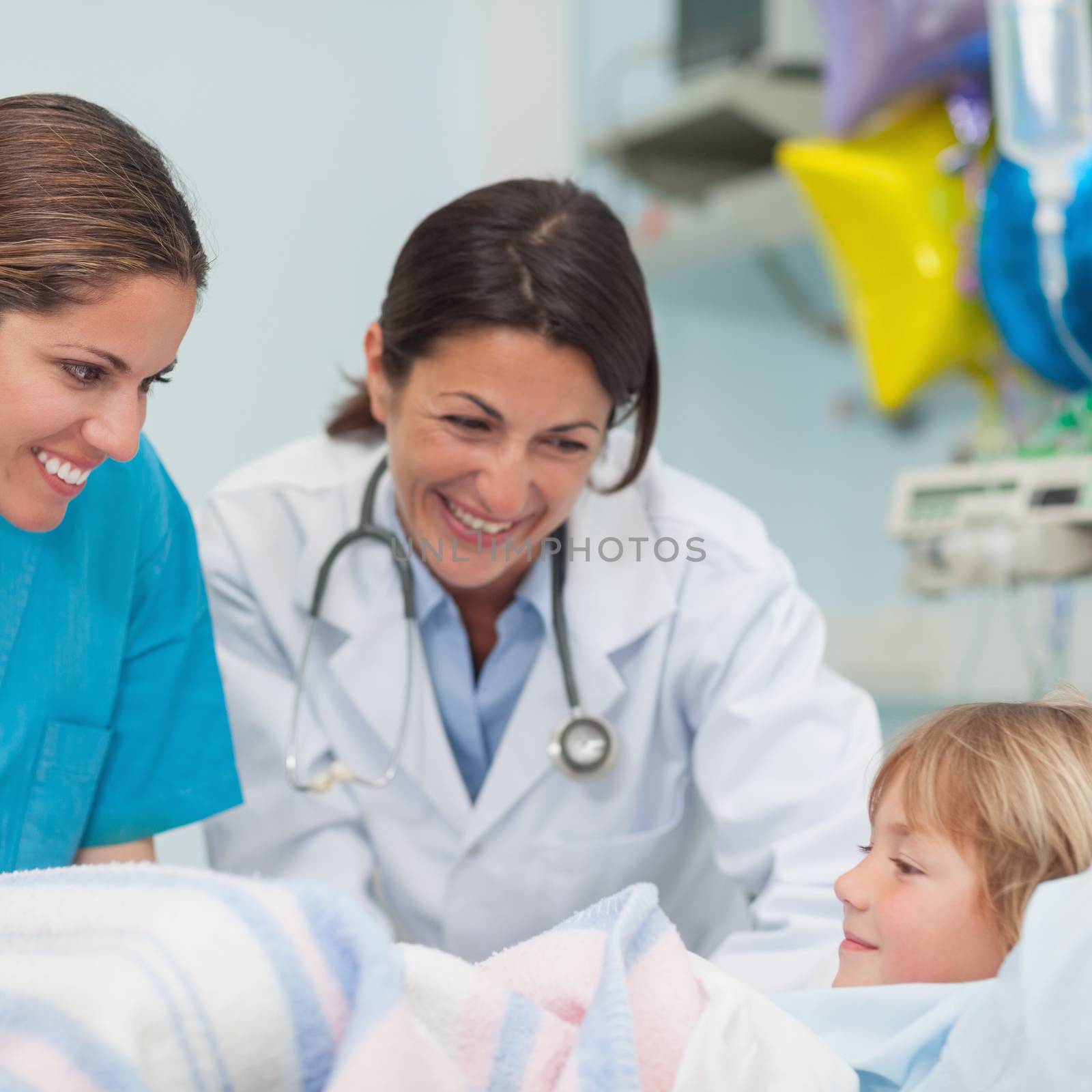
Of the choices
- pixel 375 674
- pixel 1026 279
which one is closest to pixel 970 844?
pixel 375 674

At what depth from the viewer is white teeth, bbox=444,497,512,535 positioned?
4.60 feet

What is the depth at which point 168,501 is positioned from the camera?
4.24 feet

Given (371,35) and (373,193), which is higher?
(371,35)

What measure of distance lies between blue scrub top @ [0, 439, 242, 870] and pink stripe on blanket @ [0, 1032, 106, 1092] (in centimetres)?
52

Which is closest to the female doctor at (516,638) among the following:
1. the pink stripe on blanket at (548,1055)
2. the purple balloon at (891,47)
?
the pink stripe on blanket at (548,1055)

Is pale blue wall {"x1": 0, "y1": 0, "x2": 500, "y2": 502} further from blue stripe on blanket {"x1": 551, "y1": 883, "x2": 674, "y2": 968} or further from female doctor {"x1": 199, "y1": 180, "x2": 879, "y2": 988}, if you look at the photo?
blue stripe on blanket {"x1": 551, "y1": 883, "x2": 674, "y2": 968}

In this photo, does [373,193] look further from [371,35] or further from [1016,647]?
[1016,647]

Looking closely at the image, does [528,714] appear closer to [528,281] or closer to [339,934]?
[528,281]

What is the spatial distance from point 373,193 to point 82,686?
5.19 feet

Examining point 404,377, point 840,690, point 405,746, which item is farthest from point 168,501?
point 840,690

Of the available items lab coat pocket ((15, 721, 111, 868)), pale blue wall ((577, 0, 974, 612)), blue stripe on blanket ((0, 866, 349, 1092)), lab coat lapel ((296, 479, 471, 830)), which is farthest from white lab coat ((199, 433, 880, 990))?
pale blue wall ((577, 0, 974, 612))

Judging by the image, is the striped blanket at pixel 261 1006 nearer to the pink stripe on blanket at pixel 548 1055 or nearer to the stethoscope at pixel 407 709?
the pink stripe on blanket at pixel 548 1055

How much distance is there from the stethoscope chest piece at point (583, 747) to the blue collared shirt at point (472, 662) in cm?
12

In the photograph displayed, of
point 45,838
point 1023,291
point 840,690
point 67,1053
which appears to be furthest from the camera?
point 1023,291
